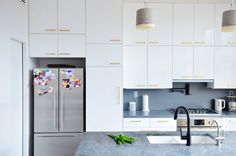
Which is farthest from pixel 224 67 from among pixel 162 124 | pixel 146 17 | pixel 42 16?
pixel 42 16

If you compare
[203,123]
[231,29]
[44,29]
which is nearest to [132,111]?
[203,123]

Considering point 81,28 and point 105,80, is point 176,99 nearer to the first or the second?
A: point 105,80

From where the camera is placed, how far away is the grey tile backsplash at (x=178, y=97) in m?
4.38

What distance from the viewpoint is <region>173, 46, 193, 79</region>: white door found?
4.02m

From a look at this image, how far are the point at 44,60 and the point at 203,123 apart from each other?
2.85m

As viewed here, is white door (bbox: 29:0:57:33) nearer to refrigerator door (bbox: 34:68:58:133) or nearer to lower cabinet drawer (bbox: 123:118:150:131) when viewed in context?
refrigerator door (bbox: 34:68:58:133)

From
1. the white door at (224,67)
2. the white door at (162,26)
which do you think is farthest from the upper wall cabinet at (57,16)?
the white door at (224,67)

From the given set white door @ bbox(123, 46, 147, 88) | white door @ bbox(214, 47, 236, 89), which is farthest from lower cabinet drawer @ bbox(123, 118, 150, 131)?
white door @ bbox(214, 47, 236, 89)

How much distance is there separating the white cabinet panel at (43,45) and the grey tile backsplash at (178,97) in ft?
4.87

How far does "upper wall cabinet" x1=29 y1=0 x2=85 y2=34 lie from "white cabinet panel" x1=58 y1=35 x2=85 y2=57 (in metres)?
0.09

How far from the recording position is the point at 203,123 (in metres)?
3.81

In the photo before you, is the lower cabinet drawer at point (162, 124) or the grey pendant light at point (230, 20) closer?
the grey pendant light at point (230, 20)

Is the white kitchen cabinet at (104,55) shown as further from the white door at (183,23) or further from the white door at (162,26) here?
the white door at (183,23)

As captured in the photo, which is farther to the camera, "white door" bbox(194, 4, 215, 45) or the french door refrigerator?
"white door" bbox(194, 4, 215, 45)
